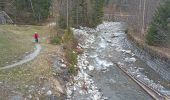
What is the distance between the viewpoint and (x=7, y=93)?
27.8 meters

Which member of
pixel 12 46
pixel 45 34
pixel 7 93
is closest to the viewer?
pixel 7 93

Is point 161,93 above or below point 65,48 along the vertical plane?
below

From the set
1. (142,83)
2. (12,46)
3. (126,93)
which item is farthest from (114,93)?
(12,46)

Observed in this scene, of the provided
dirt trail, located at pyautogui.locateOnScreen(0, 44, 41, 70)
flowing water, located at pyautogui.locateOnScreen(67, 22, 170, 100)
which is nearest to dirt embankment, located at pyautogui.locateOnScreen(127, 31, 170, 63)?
flowing water, located at pyautogui.locateOnScreen(67, 22, 170, 100)

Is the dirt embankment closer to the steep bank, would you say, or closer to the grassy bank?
the steep bank

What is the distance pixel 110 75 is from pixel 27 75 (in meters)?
12.2

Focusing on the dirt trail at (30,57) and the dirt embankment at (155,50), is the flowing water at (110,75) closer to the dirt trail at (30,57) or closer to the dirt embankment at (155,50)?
the dirt embankment at (155,50)

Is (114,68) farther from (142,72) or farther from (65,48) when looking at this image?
(65,48)

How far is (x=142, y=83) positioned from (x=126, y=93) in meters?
3.47

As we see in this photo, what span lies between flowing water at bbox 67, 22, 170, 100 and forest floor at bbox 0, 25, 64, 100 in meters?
2.43

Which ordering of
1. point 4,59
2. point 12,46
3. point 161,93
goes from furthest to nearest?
1. point 12,46
2. point 4,59
3. point 161,93

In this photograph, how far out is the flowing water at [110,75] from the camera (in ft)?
107

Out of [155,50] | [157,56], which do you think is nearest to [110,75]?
[157,56]

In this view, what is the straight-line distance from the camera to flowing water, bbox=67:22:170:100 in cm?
3269
